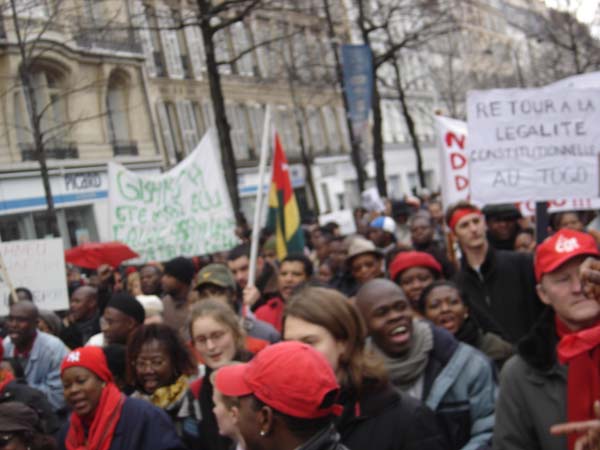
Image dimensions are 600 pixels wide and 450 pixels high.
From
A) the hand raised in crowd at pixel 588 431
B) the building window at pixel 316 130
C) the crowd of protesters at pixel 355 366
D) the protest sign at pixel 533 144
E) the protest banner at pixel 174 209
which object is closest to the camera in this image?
the hand raised in crowd at pixel 588 431

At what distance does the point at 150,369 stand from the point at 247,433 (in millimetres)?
2093

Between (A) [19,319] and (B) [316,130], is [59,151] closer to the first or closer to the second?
(A) [19,319]

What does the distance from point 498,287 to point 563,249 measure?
2.25 meters

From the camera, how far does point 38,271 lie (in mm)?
8711

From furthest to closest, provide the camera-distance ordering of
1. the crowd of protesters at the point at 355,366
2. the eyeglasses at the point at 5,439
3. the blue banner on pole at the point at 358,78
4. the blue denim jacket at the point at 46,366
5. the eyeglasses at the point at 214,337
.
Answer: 1. the blue banner on pole at the point at 358,78
2. the blue denim jacket at the point at 46,366
3. the eyeglasses at the point at 214,337
4. the eyeglasses at the point at 5,439
5. the crowd of protesters at the point at 355,366

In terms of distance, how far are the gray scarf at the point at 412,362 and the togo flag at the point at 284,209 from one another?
4.16 m

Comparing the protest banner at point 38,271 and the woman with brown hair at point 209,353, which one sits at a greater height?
the protest banner at point 38,271

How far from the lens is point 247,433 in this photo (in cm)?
280

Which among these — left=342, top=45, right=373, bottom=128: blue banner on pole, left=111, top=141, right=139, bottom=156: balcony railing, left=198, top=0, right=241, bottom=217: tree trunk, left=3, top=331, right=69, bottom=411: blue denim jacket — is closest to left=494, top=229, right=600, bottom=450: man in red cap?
left=3, top=331, right=69, bottom=411: blue denim jacket

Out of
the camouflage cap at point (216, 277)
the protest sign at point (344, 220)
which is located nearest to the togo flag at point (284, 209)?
the camouflage cap at point (216, 277)

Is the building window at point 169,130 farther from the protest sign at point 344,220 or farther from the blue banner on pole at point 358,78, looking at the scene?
the protest sign at point 344,220

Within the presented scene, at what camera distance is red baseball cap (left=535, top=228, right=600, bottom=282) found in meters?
3.32

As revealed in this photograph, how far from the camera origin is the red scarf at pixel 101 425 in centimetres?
404

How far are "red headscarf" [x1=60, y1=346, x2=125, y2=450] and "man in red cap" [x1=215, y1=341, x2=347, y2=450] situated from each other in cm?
143
